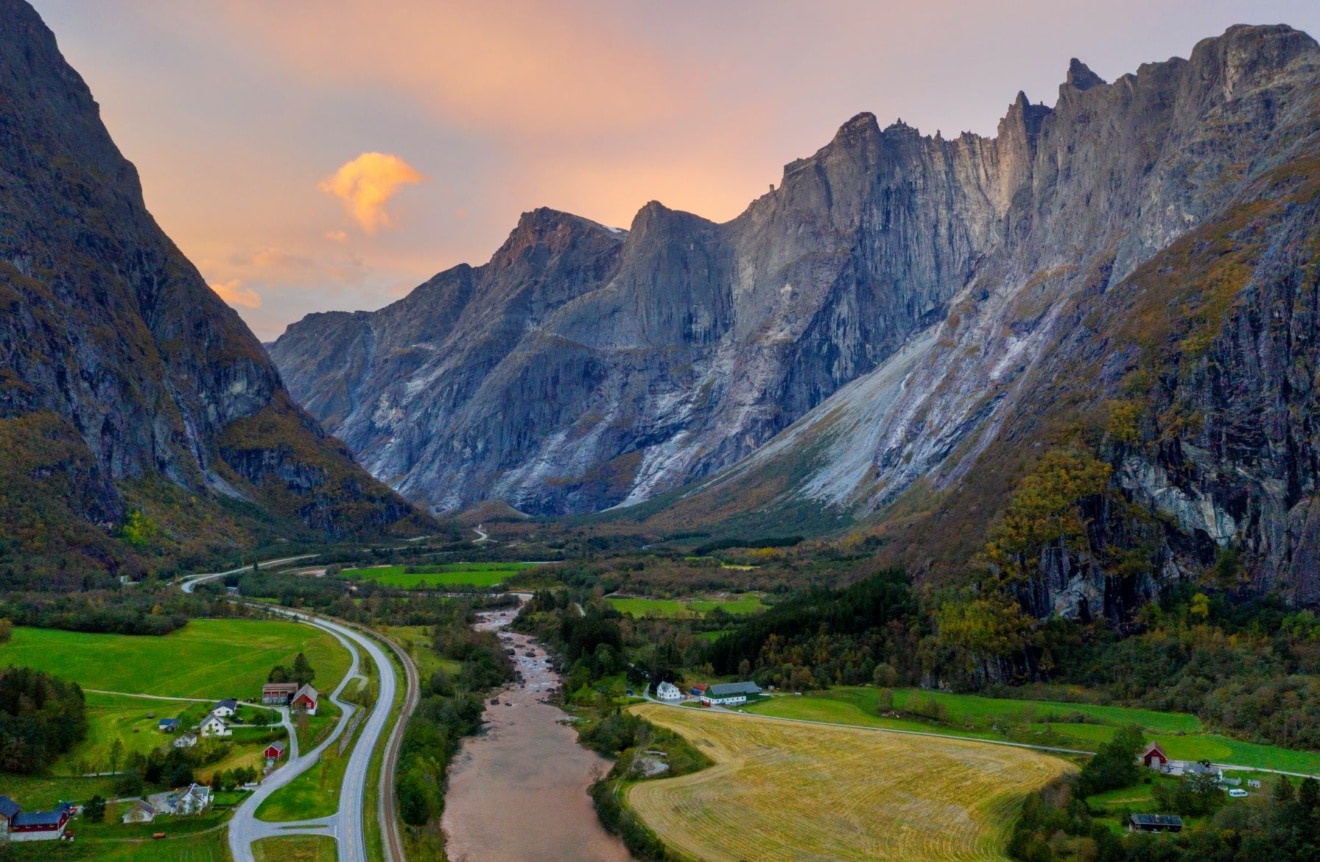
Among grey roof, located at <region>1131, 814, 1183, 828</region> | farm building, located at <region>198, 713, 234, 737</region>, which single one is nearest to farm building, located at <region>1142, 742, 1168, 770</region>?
grey roof, located at <region>1131, 814, 1183, 828</region>

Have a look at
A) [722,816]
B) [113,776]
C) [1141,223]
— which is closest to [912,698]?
[722,816]

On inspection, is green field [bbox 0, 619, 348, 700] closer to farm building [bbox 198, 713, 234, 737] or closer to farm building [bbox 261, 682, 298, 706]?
farm building [bbox 261, 682, 298, 706]

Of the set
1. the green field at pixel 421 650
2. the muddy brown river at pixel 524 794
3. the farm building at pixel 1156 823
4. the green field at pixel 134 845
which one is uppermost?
the green field at pixel 421 650

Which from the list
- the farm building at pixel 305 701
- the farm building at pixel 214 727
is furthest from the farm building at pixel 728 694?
the farm building at pixel 214 727

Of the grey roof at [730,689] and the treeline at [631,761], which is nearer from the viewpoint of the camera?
the treeline at [631,761]

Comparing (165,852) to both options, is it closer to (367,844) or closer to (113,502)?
(367,844)

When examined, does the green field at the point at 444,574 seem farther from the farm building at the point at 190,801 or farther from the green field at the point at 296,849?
the green field at the point at 296,849
